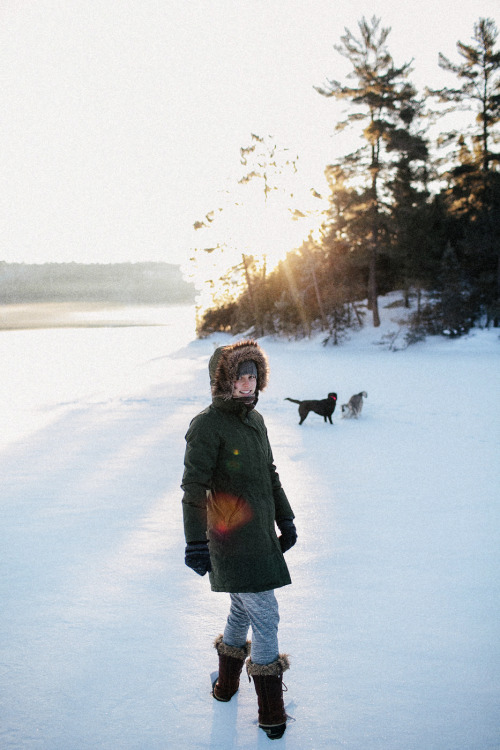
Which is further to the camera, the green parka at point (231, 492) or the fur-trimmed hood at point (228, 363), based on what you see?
the fur-trimmed hood at point (228, 363)

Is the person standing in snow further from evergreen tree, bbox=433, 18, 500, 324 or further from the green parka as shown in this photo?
evergreen tree, bbox=433, 18, 500, 324

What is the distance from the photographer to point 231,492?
7.13ft

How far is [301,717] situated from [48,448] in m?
5.83

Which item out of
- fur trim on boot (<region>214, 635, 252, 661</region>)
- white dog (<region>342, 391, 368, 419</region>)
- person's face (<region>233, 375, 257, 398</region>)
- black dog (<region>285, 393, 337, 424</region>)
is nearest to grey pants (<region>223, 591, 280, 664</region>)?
fur trim on boot (<region>214, 635, 252, 661</region>)

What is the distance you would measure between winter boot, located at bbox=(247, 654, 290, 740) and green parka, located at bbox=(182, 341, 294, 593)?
13.5 inches

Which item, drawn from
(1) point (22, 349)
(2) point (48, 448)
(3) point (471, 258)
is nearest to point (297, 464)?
(2) point (48, 448)

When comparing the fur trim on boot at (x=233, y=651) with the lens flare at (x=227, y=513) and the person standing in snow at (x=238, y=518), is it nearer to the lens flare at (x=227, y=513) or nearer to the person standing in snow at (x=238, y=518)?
the person standing in snow at (x=238, y=518)

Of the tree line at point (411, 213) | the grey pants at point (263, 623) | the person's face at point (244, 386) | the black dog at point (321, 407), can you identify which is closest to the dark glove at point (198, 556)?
the grey pants at point (263, 623)

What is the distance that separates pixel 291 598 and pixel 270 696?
101 cm

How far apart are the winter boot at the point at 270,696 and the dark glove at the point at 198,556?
1.66 ft

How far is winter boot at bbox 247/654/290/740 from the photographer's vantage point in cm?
209

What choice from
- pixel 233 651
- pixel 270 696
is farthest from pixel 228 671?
pixel 270 696

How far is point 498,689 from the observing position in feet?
7.67

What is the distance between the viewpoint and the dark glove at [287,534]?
233cm
